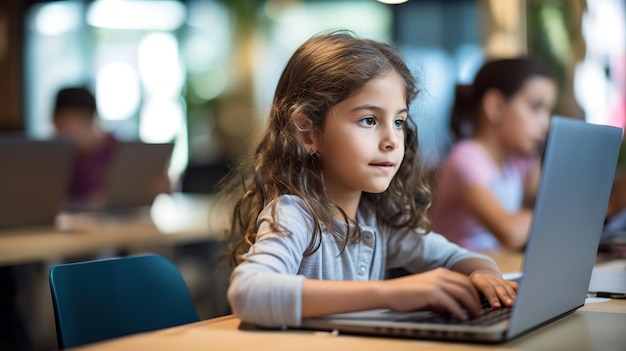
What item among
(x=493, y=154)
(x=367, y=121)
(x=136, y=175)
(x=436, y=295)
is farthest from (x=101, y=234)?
(x=436, y=295)

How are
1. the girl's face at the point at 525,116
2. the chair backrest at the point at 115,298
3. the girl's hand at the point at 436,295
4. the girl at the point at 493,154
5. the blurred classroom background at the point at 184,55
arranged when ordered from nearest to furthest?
the girl's hand at the point at 436,295, the chair backrest at the point at 115,298, the girl at the point at 493,154, the girl's face at the point at 525,116, the blurred classroom background at the point at 184,55

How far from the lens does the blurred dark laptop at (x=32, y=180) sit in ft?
10.0

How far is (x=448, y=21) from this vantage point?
8.94 metres

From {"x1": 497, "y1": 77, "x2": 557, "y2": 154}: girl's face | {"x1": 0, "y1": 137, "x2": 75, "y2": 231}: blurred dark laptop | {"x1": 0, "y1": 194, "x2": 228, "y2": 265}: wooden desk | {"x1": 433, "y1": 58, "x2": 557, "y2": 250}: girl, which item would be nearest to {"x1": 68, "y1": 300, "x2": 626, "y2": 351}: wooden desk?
{"x1": 0, "y1": 194, "x2": 228, "y2": 265}: wooden desk

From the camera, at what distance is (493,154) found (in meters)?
3.02

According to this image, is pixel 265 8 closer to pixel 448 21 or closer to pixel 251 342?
pixel 448 21

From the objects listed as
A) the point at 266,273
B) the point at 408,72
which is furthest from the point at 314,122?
the point at 266,273

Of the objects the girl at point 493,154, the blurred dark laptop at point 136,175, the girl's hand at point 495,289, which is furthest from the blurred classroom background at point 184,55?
the girl's hand at point 495,289

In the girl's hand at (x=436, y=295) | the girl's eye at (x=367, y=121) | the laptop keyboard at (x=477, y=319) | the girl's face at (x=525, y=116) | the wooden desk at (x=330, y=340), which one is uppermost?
the girl's eye at (x=367, y=121)

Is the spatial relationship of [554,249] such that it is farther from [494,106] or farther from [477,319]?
[494,106]

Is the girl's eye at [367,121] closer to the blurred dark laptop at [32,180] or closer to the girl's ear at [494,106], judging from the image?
the girl's ear at [494,106]

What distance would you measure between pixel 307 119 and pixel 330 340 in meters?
0.54

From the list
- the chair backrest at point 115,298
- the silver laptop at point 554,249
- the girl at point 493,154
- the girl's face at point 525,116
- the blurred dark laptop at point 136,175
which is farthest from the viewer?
the blurred dark laptop at point 136,175

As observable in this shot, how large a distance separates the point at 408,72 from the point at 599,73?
3418 mm
